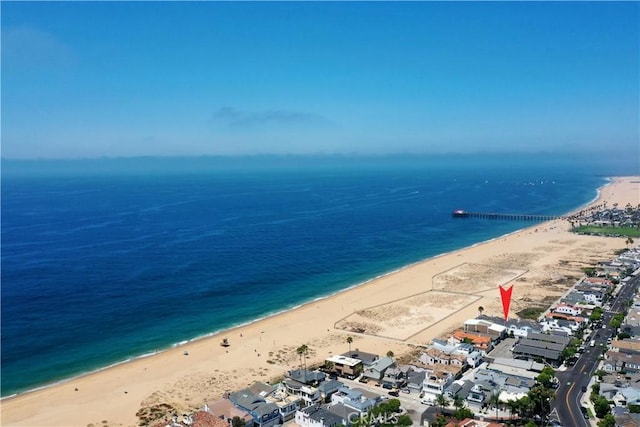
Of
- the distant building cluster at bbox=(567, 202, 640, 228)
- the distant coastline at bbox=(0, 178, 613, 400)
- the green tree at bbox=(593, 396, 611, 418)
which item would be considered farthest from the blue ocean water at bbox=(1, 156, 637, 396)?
the green tree at bbox=(593, 396, 611, 418)

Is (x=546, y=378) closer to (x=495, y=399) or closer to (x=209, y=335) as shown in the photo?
(x=495, y=399)

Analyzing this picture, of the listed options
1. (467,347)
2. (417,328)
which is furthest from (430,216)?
(467,347)

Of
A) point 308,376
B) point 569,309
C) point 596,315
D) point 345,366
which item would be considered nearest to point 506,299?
point 569,309

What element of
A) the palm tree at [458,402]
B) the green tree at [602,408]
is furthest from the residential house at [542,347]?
the palm tree at [458,402]

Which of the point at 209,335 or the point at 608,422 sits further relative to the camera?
the point at 209,335

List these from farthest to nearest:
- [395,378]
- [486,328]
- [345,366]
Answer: [486,328] < [345,366] < [395,378]

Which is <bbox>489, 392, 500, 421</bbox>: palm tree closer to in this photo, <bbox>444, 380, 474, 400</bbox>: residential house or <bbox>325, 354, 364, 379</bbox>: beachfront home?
<bbox>444, 380, 474, 400</bbox>: residential house
